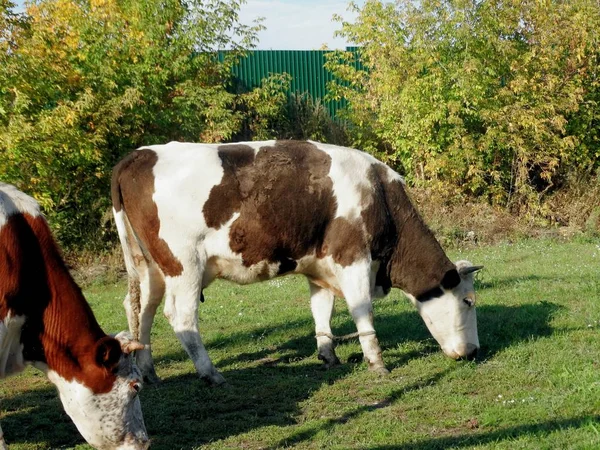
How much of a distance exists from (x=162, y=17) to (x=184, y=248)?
427 inches

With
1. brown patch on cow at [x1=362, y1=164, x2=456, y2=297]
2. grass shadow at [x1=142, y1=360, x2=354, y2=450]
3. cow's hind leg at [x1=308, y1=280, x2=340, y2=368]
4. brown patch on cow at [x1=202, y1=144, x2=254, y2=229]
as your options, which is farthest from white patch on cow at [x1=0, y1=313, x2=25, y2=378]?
brown patch on cow at [x1=362, y1=164, x2=456, y2=297]

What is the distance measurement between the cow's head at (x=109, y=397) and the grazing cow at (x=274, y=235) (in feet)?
7.71

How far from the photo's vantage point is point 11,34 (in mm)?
15188

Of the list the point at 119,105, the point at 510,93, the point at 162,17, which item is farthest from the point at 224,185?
the point at 510,93

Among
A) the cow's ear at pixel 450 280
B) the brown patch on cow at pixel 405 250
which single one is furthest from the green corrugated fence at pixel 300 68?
the cow's ear at pixel 450 280

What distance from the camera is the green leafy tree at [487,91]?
60.6 feet

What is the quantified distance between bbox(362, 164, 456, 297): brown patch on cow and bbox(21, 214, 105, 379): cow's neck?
3.78 m

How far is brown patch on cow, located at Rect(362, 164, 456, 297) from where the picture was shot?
348 inches

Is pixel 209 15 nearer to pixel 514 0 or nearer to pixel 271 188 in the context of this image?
pixel 514 0

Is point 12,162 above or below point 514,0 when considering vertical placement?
below

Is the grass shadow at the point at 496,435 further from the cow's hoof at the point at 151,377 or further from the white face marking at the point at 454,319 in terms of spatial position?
the cow's hoof at the point at 151,377

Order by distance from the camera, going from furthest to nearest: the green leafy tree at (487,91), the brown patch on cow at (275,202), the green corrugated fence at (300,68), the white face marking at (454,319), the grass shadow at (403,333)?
the green corrugated fence at (300,68), the green leafy tree at (487,91), the grass shadow at (403,333), the white face marking at (454,319), the brown patch on cow at (275,202)

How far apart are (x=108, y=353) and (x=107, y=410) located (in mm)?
387

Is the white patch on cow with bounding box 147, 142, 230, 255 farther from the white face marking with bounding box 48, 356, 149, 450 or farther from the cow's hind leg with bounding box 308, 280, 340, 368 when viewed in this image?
the white face marking with bounding box 48, 356, 149, 450
